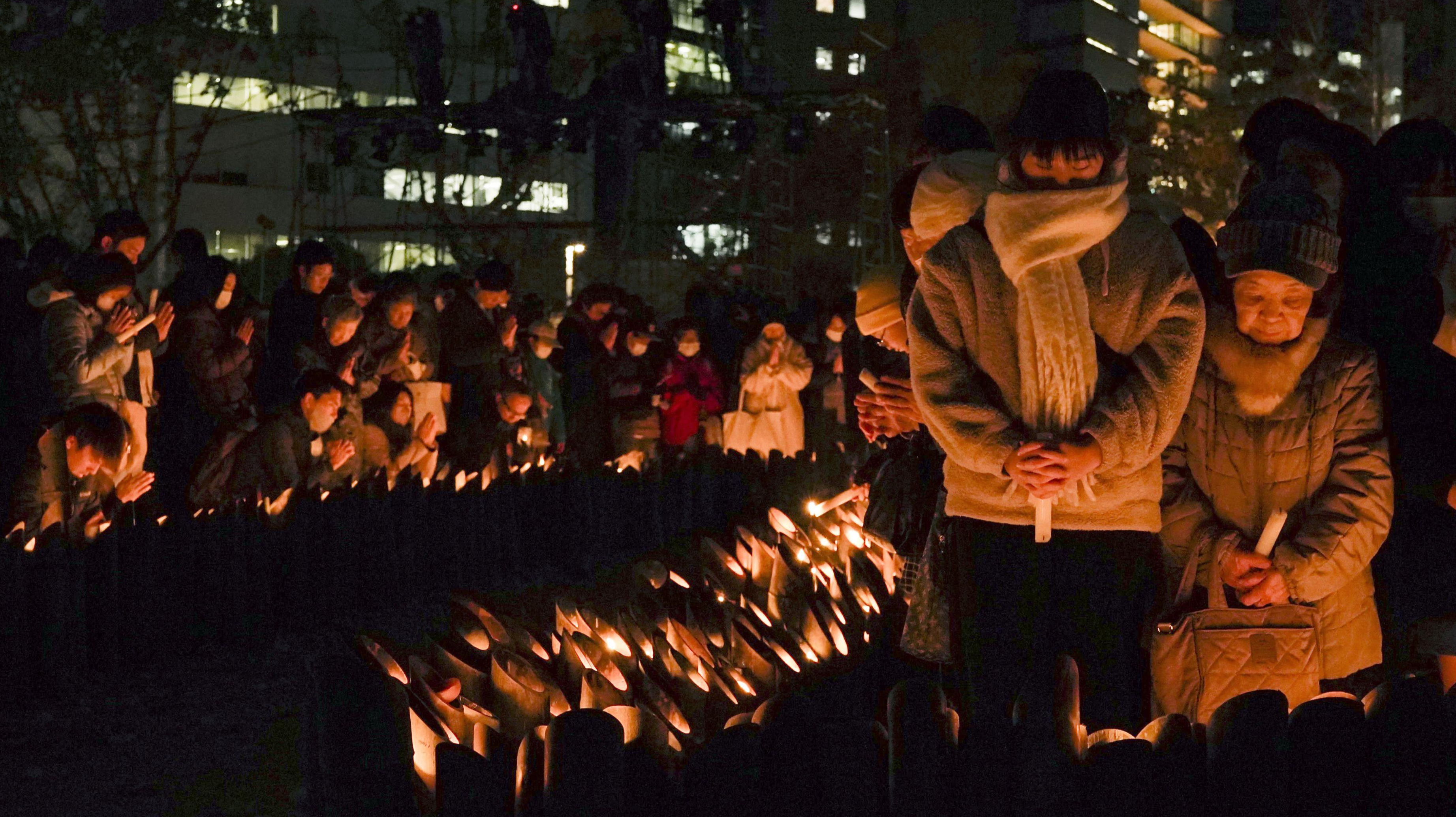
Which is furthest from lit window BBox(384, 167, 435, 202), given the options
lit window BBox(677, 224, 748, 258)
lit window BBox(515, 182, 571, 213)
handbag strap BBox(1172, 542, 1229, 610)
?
handbag strap BBox(1172, 542, 1229, 610)

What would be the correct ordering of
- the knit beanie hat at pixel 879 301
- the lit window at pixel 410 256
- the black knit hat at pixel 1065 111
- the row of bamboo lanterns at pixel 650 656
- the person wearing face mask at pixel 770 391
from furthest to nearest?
the lit window at pixel 410 256
the person wearing face mask at pixel 770 391
the knit beanie hat at pixel 879 301
the black knit hat at pixel 1065 111
the row of bamboo lanterns at pixel 650 656

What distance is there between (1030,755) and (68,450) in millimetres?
5262

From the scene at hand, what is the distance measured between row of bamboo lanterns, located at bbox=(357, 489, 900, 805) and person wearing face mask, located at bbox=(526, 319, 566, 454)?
23.8ft

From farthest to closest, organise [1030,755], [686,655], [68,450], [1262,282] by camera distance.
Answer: [68,450]
[686,655]
[1262,282]
[1030,755]

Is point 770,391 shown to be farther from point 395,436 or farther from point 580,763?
point 580,763

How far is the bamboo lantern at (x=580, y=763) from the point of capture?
3191 mm

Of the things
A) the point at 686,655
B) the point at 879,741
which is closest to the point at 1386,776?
the point at 879,741

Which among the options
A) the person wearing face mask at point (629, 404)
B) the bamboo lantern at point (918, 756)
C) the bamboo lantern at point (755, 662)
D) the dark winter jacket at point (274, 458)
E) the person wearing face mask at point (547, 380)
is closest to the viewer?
the bamboo lantern at point (918, 756)

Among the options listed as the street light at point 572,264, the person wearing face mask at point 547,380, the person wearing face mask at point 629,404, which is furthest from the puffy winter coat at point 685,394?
the street light at point 572,264

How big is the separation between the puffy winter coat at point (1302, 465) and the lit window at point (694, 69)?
53.7ft

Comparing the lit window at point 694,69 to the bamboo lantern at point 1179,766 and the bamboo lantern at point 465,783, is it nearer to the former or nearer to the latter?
the bamboo lantern at point 1179,766

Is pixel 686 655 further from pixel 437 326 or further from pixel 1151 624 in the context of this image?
pixel 437 326

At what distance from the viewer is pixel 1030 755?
3.39m

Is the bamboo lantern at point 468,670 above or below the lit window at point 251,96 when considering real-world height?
below
